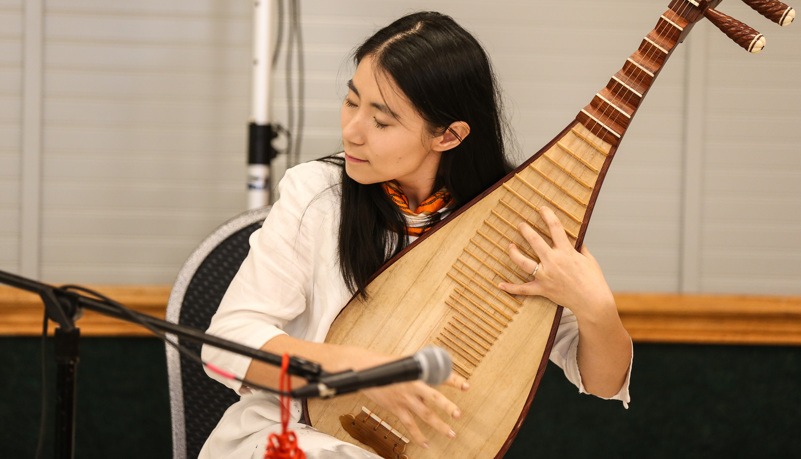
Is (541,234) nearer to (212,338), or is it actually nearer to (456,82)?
(456,82)

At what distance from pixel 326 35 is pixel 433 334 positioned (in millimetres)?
1299

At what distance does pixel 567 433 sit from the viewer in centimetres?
241

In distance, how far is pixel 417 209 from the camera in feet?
4.84

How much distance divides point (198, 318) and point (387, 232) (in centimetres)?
57

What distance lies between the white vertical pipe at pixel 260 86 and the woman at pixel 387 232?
0.58 m

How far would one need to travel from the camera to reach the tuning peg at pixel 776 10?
120 cm

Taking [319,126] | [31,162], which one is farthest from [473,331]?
[31,162]

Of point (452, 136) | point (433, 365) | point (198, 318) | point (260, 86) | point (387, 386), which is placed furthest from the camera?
point (260, 86)

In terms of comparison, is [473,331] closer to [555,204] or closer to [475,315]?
[475,315]

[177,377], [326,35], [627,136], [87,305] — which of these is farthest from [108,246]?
[627,136]

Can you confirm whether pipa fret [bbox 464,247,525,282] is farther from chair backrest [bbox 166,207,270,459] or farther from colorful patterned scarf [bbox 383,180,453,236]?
chair backrest [bbox 166,207,270,459]

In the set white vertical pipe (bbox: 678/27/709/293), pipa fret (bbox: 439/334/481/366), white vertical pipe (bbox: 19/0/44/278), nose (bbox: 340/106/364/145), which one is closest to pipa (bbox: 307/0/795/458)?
pipa fret (bbox: 439/334/481/366)

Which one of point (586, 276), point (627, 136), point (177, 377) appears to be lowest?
point (177, 377)

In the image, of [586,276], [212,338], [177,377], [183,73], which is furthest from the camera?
[183,73]
